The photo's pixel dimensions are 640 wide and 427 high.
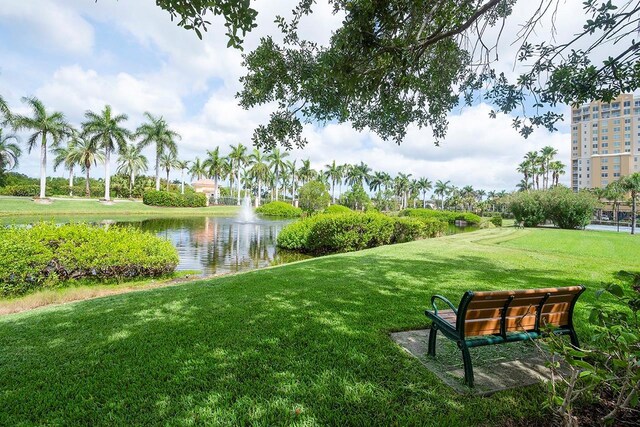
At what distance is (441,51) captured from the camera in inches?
206

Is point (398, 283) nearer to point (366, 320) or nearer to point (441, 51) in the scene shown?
point (366, 320)

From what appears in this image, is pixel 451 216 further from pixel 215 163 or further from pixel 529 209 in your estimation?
pixel 215 163

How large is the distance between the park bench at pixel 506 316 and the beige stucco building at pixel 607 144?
11224 cm

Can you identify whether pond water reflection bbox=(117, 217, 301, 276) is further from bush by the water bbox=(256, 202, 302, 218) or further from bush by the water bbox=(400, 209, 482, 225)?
bush by the water bbox=(400, 209, 482, 225)

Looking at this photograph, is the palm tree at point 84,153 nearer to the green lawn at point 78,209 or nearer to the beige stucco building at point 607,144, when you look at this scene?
the green lawn at point 78,209

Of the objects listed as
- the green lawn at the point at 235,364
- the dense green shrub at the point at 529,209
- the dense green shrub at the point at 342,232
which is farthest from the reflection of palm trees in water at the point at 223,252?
the dense green shrub at the point at 529,209

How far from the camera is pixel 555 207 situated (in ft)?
115

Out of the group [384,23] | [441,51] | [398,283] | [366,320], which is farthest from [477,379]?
[441,51]

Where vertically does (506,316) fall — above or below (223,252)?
above

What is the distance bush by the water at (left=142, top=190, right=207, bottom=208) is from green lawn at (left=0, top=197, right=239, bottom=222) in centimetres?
158

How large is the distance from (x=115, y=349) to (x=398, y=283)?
16.9 feet

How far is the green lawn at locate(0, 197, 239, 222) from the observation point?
1265 inches

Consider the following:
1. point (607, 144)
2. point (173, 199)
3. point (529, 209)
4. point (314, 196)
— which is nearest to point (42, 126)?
point (173, 199)

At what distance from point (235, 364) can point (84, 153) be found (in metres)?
53.7
